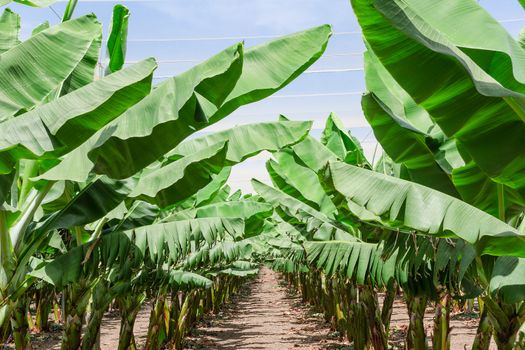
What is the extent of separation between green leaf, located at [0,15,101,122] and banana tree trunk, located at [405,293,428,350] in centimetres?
476

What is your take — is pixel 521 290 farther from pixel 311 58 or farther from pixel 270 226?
pixel 270 226

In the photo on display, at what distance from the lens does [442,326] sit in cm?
649

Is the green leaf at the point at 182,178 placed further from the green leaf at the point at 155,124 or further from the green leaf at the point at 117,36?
the green leaf at the point at 117,36

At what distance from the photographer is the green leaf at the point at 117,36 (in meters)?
6.01

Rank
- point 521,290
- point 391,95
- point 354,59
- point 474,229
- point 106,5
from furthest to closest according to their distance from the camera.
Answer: point 354,59
point 106,5
point 391,95
point 521,290
point 474,229

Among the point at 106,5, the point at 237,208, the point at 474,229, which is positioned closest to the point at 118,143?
the point at 474,229

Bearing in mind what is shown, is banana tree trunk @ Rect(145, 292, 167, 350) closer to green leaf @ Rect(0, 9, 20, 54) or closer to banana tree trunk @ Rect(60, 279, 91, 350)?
banana tree trunk @ Rect(60, 279, 91, 350)

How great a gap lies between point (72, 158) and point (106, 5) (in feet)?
45.6

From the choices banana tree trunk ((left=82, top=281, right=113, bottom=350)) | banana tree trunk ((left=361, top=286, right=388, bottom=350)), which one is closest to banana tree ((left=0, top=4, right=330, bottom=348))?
banana tree trunk ((left=82, top=281, right=113, bottom=350))

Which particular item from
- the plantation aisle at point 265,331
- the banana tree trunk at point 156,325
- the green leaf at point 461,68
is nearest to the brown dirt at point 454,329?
the plantation aisle at point 265,331

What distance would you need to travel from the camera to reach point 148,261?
6684 millimetres

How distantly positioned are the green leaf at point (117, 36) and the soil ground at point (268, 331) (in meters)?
6.21

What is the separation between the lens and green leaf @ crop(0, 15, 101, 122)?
12.6 feet

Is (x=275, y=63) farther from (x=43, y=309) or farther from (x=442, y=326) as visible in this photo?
(x=43, y=309)
